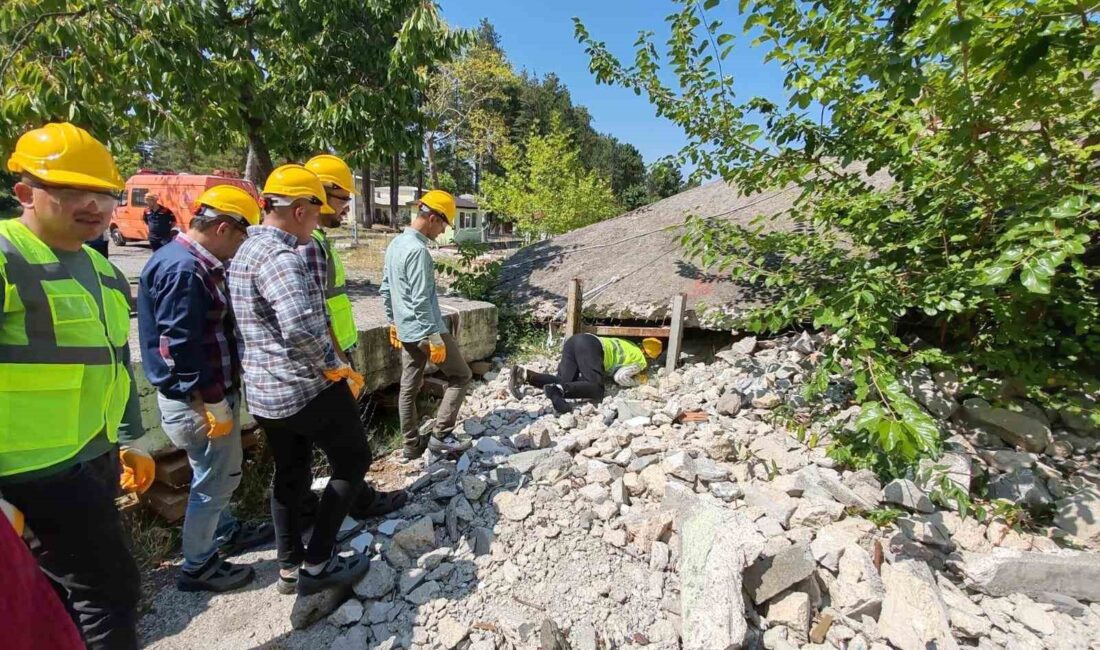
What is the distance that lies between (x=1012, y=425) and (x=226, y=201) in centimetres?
502

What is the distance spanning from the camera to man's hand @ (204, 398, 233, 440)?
7.18 ft

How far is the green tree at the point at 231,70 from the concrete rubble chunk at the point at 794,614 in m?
4.93

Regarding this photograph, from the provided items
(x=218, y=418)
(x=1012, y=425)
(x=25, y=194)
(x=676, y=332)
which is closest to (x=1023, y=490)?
(x=1012, y=425)

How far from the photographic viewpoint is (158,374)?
2139mm

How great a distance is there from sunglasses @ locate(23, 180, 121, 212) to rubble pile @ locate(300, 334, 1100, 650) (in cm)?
185

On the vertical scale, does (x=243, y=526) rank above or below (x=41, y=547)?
below

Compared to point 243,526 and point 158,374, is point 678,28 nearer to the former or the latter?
point 158,374

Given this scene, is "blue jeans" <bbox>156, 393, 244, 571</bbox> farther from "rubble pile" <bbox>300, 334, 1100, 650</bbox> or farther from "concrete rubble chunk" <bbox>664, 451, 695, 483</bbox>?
"concrete rubble chunk" <bbox>664, 451, 695, 483</bbox>

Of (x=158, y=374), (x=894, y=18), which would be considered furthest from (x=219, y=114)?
(x=894, y=18)

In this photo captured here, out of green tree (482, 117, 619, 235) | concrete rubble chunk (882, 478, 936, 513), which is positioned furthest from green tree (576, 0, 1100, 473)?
green tree (482, 117, 619, 235)

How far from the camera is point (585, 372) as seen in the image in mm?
4809

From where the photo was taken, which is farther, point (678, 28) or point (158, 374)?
point (678, 28)

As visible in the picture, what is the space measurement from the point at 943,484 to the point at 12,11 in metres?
6.15

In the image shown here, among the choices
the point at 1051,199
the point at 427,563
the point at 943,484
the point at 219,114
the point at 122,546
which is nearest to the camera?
the point at 122,546
